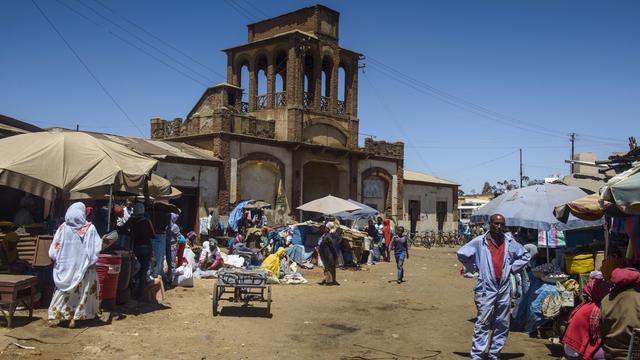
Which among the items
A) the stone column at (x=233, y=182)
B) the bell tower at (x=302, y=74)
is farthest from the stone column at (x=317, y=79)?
the stone column at (x=233, y=182)

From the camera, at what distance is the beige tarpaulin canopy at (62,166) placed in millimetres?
8844

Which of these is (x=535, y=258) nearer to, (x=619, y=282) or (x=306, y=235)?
(x=619, y=282)

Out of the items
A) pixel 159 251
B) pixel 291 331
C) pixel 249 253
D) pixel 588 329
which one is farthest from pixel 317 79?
pixel 588 329

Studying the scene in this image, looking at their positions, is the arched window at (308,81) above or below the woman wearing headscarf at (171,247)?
above

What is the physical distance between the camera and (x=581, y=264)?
8281mm

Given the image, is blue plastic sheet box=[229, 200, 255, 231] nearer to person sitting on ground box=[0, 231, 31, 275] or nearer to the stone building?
the stone building

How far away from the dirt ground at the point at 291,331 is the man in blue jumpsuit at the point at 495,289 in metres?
0.86

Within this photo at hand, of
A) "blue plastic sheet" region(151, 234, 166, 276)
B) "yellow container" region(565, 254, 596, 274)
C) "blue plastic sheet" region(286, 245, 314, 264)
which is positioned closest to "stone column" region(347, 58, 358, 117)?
"blue plastic sheet" region(286, 245, 314, 264)

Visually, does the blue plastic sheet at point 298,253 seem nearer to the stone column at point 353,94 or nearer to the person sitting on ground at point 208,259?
the person sitting on ground at point 208,259

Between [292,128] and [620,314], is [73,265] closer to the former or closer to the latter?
[620,314]

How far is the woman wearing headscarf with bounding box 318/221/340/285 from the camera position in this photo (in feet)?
50.1

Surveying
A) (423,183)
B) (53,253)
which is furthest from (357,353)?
(423,183)

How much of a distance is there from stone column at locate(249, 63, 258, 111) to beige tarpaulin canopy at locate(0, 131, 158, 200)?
19.3m

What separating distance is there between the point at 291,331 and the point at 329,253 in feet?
20.6
